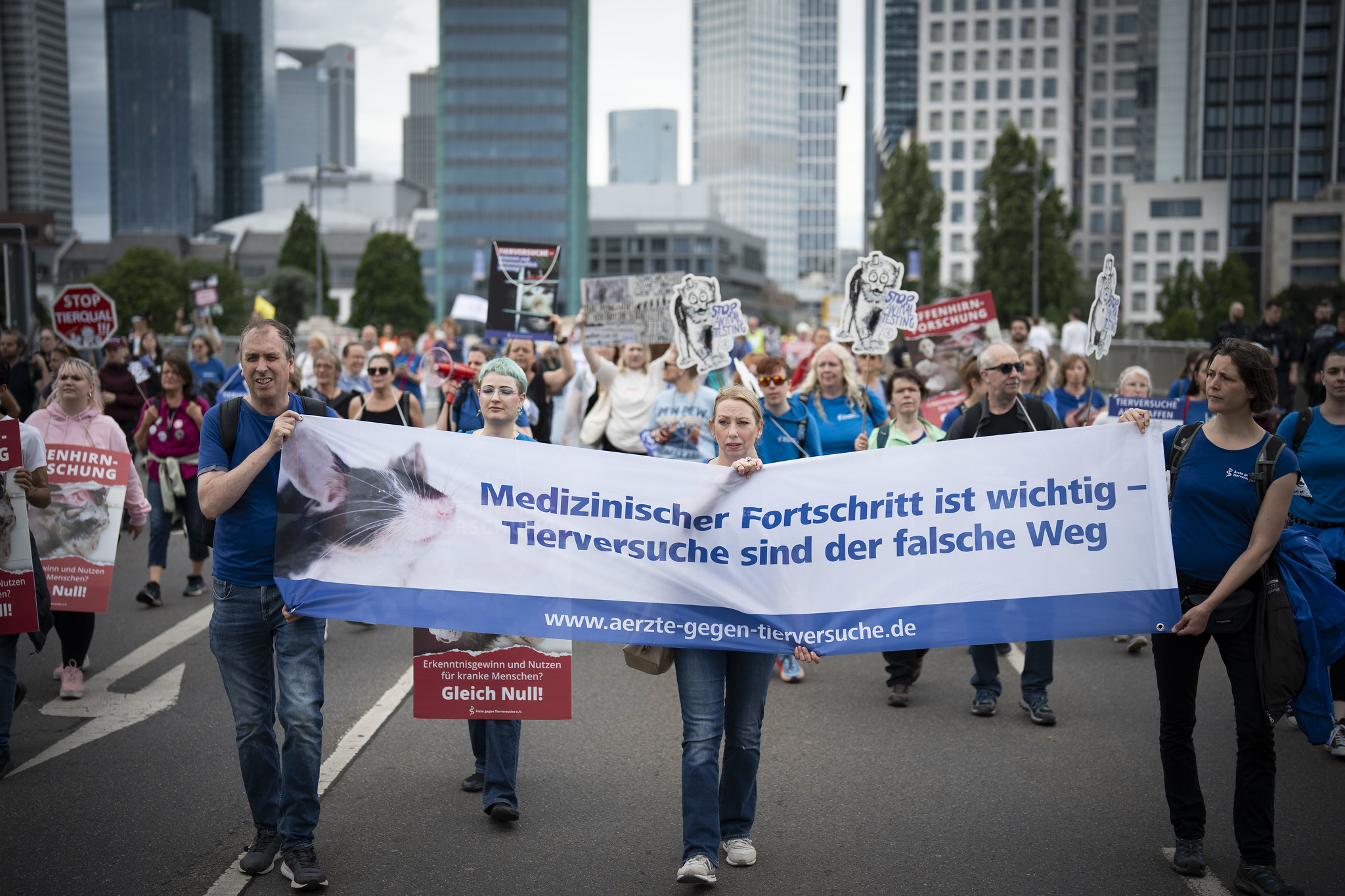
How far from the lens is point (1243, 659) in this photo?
4.34 metres

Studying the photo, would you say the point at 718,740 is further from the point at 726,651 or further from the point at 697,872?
the point at 697,872

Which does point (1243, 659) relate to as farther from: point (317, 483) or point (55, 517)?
point (55, 517)

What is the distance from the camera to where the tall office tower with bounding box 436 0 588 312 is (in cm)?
13800

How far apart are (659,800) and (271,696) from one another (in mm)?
1773

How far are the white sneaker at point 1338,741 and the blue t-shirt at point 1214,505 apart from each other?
78.5 inches

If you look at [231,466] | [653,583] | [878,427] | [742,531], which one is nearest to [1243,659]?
[742,531]

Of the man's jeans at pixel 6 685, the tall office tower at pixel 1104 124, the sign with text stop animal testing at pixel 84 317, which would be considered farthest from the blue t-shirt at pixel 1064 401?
the tall office tower at pixel 1104 124

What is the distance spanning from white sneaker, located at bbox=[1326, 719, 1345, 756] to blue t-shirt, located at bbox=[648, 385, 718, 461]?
396 centimetres

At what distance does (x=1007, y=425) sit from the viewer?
20.8 feet

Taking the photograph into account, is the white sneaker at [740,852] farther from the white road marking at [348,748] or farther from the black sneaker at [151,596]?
the black sneaker at [151,596]

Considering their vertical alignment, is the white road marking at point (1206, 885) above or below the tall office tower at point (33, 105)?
below

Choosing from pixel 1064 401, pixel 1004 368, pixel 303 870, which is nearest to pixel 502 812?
pixel 303 870

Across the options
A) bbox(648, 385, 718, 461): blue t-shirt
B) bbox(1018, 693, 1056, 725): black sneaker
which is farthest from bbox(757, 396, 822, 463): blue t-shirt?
bbox(1018, 693, 1056, 725): black sneaker

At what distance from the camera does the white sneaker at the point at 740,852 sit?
4406 millimetres
